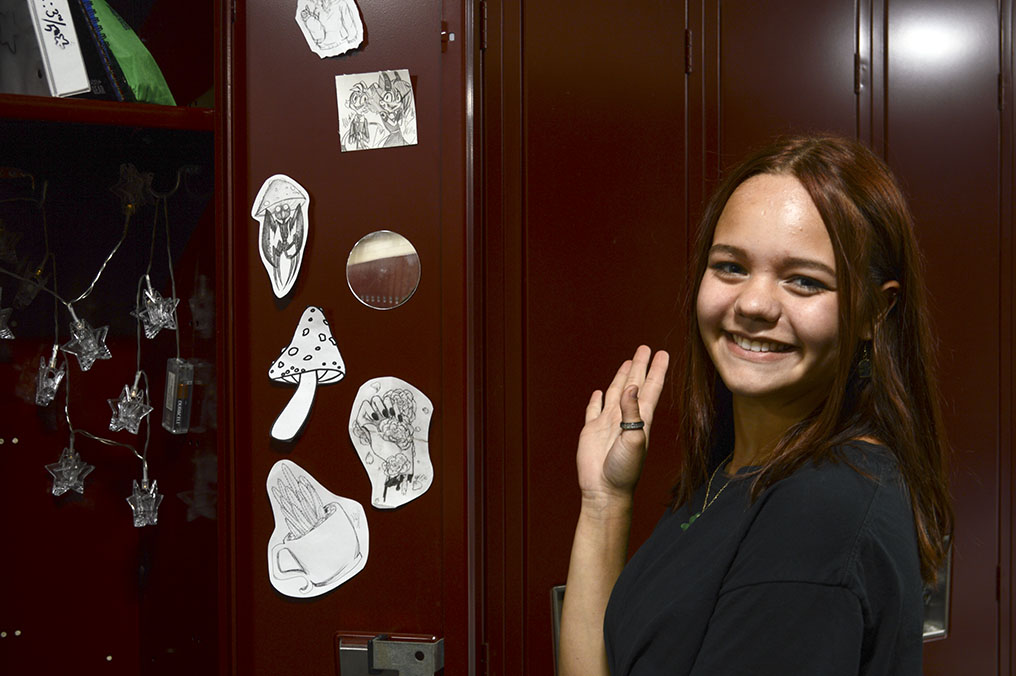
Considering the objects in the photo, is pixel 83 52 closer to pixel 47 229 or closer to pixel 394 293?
pixel 47 229

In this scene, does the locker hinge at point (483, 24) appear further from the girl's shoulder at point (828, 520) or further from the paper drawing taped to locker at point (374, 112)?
the girl's shoulder at point (828, 520)

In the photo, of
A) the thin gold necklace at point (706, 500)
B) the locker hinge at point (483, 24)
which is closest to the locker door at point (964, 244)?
the locker hinge at point (483, 24)

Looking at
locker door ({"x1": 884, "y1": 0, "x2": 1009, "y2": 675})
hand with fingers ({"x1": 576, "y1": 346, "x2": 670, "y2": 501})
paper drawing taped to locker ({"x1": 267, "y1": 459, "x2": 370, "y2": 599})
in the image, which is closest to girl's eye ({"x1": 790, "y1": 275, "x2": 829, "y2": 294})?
hand with fingers ({"x1": 576, "y1": 346, "x2": 670, "y2": 501})

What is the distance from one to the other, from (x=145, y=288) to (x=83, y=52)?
0.43 meters

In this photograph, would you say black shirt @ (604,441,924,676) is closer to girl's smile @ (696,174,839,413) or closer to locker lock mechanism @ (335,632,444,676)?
girl's smile @ (696,174,839,413)

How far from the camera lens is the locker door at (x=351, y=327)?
1.32m

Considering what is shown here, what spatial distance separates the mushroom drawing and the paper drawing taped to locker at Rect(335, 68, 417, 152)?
0.94ft

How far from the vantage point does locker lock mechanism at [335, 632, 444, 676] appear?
1.32 meters

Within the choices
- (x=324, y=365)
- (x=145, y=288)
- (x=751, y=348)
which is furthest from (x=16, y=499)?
(x=751, y=348)

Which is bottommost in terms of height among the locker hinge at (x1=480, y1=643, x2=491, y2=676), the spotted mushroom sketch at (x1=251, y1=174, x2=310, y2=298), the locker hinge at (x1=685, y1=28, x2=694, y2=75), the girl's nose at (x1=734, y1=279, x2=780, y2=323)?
the locker hinge at (x1=480, y1=643, x2=491, y2=676)

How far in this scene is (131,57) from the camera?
137cm

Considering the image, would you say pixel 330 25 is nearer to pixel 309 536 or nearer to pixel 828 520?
pixel 309 536

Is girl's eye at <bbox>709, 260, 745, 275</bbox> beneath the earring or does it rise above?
above

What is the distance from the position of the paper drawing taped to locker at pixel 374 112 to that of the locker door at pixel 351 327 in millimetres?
10
